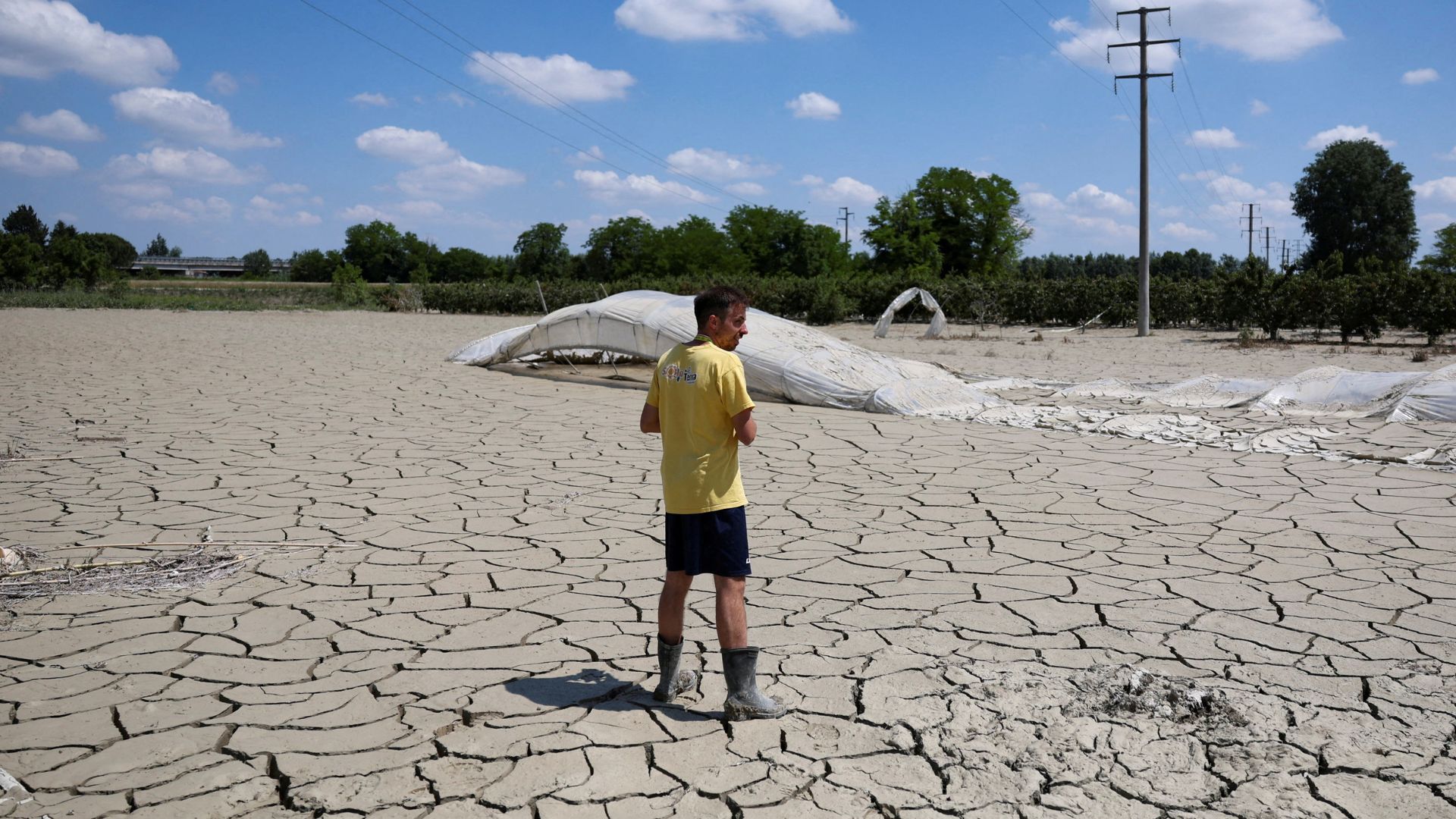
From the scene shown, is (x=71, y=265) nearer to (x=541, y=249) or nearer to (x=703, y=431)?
(x=541, y=249)

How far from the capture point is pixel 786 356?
11094 millimetres

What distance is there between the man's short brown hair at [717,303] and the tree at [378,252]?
104 meters

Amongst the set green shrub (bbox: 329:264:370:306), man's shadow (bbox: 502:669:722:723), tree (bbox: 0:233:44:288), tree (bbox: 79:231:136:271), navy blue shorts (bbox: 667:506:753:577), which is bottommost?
man's shadow (bbox: 502:669:722:723)

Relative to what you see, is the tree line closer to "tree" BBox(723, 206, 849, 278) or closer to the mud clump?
"tree" BBox(723, 206, 849, 278)

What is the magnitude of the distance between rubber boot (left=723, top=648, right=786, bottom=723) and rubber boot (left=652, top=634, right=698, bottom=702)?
A: 0.19 m

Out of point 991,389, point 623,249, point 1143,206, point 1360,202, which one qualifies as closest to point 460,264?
point 623,249

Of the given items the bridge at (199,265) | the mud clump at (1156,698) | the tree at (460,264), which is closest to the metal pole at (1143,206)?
the mud clump at (1156,698)

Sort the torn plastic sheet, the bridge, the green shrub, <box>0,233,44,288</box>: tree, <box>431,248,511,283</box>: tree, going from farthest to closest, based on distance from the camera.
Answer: the bridge → <box>431,248,511,283</box>: tree → <box>0,233,44,288</box>: tree → the green shrub → the torn plastic sheet

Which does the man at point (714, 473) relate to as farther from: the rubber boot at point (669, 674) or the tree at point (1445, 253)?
the tree at point (1445, 253)

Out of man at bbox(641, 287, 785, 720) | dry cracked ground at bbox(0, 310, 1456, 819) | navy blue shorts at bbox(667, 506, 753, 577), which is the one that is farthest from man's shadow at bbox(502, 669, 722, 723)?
navy blue shorts at bbox(667, 506, 753, 577)

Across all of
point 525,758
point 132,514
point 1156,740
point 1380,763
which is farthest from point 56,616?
point 1380,763

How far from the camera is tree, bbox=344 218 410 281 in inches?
4033

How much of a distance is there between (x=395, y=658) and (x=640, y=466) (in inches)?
155

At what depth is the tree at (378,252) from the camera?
336 feet
